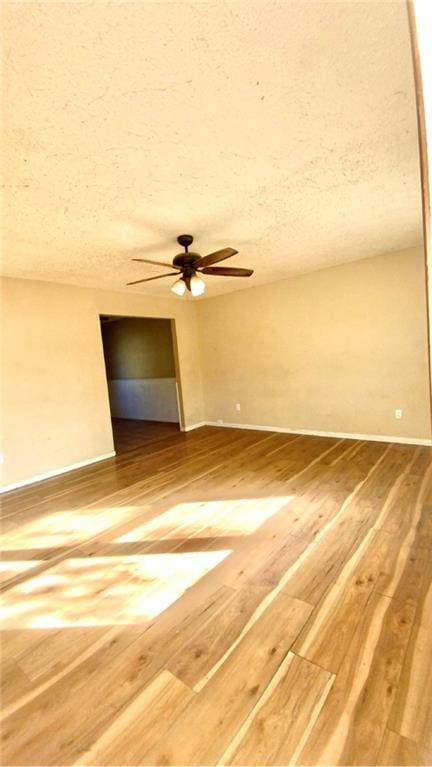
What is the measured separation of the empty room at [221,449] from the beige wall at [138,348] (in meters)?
2.15

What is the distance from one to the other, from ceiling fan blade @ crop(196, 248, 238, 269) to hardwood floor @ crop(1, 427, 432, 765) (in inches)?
82.8

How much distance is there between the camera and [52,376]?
3.84m

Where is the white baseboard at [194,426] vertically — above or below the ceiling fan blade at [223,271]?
below

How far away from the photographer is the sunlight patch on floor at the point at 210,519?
7.48 feet

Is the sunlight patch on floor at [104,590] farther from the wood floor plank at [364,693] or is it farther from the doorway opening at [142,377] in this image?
the doorway opening at [142,377]

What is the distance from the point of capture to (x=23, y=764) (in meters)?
0.99

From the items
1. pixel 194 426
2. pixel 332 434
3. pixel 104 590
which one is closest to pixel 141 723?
pixel 104 590

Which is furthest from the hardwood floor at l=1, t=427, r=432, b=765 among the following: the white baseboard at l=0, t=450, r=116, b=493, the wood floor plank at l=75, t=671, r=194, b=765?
the white baseboard at l=0, t=450, r=116, b=493

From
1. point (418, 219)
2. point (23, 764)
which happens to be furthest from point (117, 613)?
point (418, 219)

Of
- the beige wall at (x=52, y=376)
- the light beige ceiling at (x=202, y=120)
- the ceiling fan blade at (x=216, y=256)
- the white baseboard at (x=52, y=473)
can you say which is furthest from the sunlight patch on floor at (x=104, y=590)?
the light beige ceiling at (x=202, y=120)

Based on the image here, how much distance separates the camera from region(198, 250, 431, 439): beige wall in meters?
3.68

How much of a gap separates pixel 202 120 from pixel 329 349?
11.0 feet

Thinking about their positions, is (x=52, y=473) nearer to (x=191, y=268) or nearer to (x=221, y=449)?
(x=221, y=449)

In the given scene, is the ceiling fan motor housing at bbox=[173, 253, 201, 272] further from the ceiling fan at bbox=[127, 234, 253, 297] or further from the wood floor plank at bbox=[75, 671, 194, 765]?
the wood floor plank at bbox=[75, 671, 194, 765]
